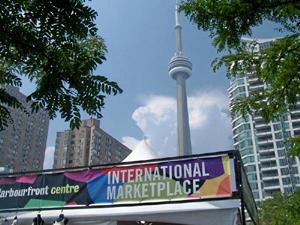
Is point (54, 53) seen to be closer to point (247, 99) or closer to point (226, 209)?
point (247, 99)

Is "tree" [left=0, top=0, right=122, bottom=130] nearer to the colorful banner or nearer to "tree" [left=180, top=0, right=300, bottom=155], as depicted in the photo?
"tree" [left=180, top=0, right=300, bottom=155]

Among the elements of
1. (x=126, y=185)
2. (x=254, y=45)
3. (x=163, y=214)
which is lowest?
(x=163, y=214)

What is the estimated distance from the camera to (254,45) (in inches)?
272

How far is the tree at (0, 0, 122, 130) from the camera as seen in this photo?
2422 millimetres

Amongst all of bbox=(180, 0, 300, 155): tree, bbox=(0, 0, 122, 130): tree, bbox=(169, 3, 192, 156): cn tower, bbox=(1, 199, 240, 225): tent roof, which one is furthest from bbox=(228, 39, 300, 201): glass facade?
bbox=(0, 0, 122, 130): tree

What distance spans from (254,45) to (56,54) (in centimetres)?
503

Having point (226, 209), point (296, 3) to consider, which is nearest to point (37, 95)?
point (296, 3)

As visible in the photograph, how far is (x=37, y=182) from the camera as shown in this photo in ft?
35.1

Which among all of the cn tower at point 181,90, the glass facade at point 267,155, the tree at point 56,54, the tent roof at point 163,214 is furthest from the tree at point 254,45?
the cn tower at point 181,90

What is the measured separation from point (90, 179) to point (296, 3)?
670 centimetres

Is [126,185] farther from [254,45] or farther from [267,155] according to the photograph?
[267,155]

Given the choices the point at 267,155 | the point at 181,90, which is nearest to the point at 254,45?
the point at 267,155

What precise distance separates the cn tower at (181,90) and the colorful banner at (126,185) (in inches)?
4183

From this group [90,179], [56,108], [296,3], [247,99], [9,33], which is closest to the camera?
[9,33]
